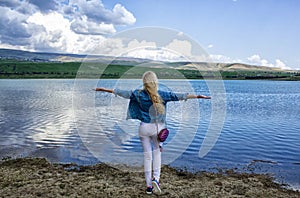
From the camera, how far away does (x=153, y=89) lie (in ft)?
24.0

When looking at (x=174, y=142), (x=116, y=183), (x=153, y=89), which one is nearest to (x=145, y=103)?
(x=153, y=89)

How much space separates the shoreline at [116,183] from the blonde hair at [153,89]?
7.06ft

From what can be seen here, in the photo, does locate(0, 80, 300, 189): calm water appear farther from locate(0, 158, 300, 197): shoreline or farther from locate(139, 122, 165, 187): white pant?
locate(139, 122, 165, 187): white pant

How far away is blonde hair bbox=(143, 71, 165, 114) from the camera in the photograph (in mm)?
7289

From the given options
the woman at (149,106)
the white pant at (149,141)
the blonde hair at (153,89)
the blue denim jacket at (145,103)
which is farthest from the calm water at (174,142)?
the blonde hair at (153,89)

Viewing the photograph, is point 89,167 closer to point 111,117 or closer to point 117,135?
point 117,135

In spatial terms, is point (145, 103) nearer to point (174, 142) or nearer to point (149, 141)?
point (149, 141)

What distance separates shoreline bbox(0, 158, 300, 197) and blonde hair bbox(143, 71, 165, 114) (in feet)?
7.06

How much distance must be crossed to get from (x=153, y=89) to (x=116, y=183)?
3017 millimetres

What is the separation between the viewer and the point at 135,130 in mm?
19141

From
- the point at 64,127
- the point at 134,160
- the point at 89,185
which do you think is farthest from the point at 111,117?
the point at 89,185

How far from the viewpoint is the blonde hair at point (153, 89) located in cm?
729

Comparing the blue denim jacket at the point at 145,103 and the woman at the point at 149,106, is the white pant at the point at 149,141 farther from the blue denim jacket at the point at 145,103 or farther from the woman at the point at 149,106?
the blue denim jacket at the point at 145,103

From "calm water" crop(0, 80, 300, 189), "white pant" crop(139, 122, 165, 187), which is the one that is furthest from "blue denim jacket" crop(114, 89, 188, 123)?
"calm water" crop(0, 80, 300, 189)
